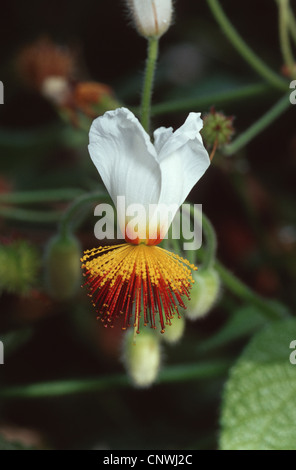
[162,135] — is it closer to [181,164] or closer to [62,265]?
[181,164]

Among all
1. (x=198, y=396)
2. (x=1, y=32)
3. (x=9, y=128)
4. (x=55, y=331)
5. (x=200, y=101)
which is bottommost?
(x=198, y=396)

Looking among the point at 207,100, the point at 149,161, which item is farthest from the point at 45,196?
the point at 149,161

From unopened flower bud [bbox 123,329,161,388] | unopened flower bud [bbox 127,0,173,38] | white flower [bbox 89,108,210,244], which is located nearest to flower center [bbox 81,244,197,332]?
white flower [bbox 89,108,210,244]

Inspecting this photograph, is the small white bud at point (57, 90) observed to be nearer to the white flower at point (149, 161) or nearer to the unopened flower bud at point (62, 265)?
the unopened flower bud at point (62, 265)

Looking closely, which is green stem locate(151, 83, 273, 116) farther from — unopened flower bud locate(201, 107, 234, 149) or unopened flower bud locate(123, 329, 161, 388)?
unopened flower bud locate(123, 329, 161, 388)

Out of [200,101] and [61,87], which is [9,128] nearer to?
[61,87]

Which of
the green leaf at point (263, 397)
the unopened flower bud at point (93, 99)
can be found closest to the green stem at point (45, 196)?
the unopened flower bud at point (93, 99)

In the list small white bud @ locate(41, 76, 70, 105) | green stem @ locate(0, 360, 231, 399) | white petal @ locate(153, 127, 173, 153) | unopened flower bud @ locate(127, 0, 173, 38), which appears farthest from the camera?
small white bud @ locate(41, 76, 70, 105)
